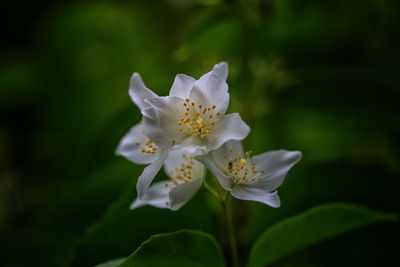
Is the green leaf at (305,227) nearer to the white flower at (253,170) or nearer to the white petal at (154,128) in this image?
the white flower at (253,170)

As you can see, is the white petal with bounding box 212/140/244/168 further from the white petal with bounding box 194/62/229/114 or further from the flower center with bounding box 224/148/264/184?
the white petal with bounding box 194/62/229/114

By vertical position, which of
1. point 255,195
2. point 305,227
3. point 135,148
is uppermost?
point 135,148

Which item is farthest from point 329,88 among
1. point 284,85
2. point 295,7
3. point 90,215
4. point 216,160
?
point 90,215

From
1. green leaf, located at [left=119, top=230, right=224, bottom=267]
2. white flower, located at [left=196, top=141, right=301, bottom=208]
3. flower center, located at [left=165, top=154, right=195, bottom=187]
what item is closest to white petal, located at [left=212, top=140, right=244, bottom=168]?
white flower, located at [left=196, top=141, right=301, bottom=208]

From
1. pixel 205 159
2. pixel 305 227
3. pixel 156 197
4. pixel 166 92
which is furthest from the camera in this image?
pixel 166 92

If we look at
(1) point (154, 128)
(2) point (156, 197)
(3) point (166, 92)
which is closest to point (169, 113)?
(1) point (154, 128)

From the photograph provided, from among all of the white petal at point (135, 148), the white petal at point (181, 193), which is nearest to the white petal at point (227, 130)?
the white petal at point (181, 193)

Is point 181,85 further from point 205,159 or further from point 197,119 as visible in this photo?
point 205,159

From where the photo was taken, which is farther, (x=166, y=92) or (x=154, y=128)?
(x=166, y=92)
